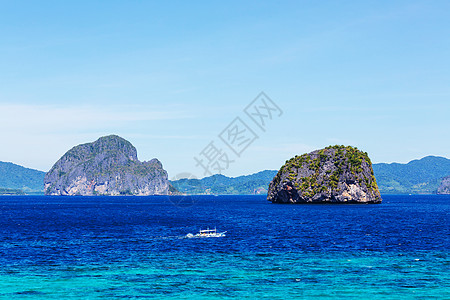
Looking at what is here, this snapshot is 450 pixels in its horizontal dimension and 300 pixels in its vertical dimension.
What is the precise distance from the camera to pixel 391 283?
4878 centimetres

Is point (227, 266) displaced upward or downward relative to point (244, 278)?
upward

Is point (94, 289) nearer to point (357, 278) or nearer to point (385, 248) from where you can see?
point (357, 278)

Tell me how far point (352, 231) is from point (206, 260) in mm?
49076

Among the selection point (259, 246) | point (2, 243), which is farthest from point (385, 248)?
point (2, 243)

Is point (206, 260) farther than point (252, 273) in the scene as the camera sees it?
Yes

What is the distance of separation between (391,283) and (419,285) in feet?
9.19

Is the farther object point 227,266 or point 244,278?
point 227,266

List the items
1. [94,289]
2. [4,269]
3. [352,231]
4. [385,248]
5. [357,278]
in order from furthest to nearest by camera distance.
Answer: [352,231], [385,248], [4,269], [357,278], [94,289]

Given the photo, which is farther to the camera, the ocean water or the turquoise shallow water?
the ocean water

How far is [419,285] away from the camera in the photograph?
48000mm

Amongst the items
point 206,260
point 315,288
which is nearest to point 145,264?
point 206,260

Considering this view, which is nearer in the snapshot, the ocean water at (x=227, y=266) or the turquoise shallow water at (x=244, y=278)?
the turquoise shallow water at (x=244, y=278)

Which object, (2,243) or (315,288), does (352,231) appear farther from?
(2,243)

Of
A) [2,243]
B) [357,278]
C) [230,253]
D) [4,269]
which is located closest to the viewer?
[357,278]
